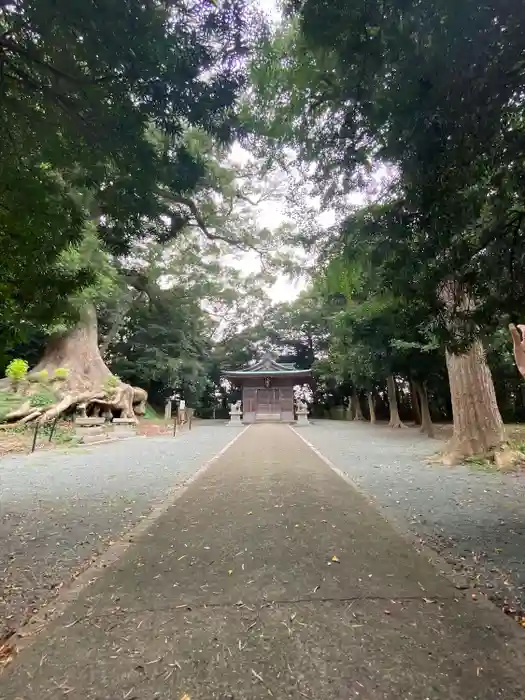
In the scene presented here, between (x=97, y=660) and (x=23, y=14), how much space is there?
312cm

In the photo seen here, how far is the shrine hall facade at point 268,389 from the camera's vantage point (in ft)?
85.2

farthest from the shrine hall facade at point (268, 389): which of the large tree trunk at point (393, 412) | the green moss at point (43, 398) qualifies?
the green moss at point (43, 398)

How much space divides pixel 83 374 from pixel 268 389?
40.0ft

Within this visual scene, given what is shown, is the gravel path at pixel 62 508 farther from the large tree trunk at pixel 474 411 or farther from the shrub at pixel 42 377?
the shrub at pixel 42 377

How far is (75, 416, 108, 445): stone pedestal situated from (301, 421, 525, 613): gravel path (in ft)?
24.8

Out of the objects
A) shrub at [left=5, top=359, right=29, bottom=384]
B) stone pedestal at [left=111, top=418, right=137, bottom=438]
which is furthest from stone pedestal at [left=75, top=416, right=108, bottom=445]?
shrub at [left=5, top=359, right=29, bottom=384]

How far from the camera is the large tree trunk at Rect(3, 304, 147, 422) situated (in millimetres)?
16125

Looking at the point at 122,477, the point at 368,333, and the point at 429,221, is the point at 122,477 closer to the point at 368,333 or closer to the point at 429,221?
the point at 429,221

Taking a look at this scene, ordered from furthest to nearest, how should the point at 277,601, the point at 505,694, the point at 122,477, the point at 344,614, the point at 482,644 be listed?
the point at 122,477
the point at 277,601
the point at 344,614
the point at 482,644
the point at 505,694

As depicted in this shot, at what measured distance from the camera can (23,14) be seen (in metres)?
2.05

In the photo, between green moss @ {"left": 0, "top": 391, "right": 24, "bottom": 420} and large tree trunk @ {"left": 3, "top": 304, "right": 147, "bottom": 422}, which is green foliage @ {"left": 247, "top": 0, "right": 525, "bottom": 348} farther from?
large tree trunk @ {"left": 3, "top": 304, "right": 147, "bottom": 422}

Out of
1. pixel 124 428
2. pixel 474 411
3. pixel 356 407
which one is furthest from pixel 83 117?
pixel 356 407

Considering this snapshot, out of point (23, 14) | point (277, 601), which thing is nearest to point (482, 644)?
point (277, 601)

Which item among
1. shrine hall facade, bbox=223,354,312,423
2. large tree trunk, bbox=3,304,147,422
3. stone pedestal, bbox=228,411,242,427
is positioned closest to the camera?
large tree trunk, bbox=3,304,147,422
